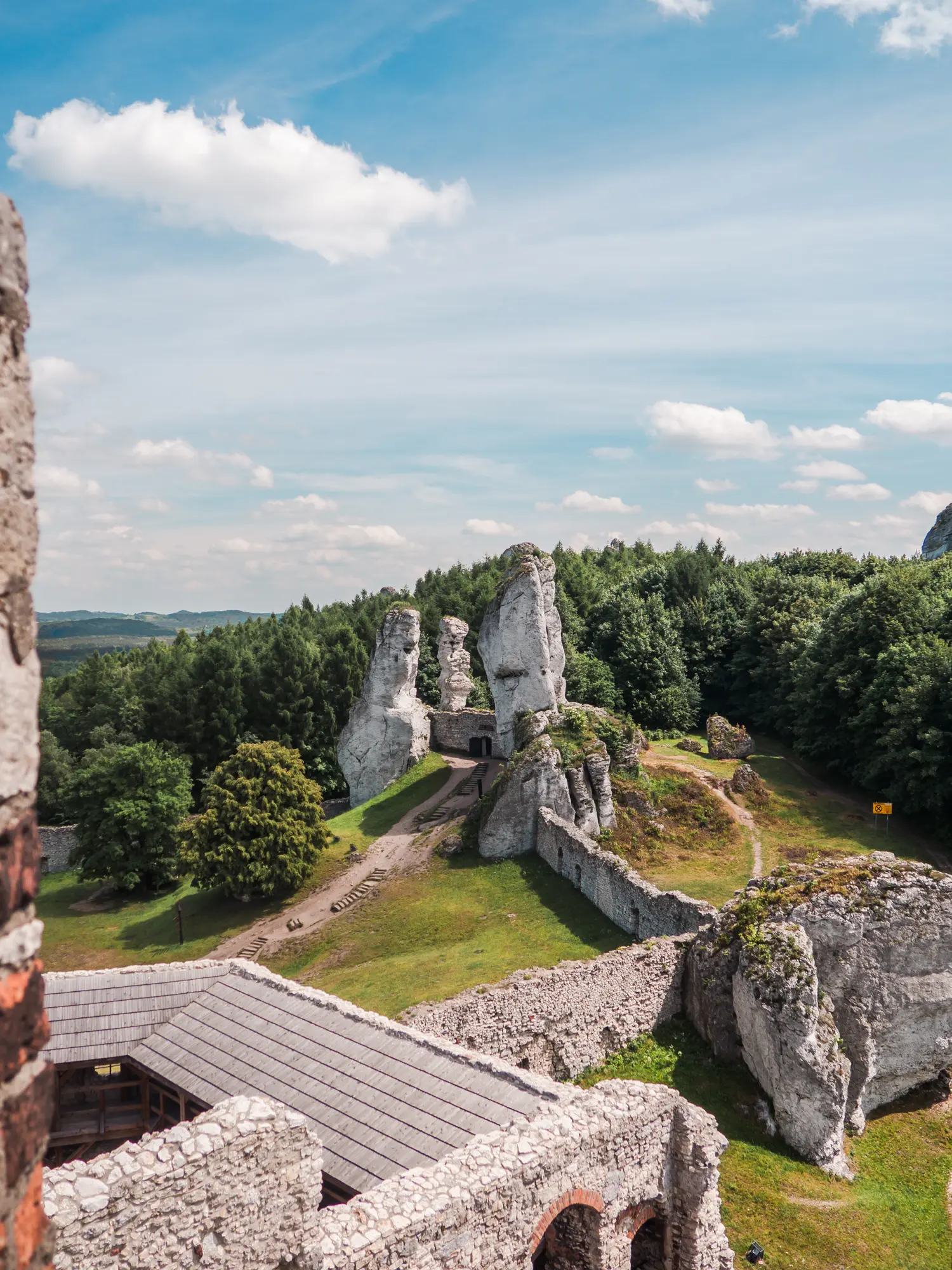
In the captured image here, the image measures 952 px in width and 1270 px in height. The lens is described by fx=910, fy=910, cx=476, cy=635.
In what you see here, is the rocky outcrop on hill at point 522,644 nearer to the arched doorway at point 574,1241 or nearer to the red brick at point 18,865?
the arched doorway at point 574,1241

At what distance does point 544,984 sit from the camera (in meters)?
18.3

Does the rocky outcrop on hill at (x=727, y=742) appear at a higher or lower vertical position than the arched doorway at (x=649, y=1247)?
higher

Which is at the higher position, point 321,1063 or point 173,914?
point 321,1063

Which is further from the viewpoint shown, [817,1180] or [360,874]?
[360,874]

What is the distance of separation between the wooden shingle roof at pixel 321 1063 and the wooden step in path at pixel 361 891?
12.9 m

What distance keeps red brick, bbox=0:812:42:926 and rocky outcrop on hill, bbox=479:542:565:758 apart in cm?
3259

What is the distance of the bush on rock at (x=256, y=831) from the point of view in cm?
3100

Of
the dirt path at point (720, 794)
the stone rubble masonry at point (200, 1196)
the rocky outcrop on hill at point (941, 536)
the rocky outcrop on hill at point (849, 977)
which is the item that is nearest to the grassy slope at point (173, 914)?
the dirt path at point (720, 794)

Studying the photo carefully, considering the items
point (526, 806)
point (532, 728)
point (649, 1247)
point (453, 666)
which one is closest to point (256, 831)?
point (526, 806)

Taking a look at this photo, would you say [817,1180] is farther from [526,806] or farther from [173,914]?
[173,914]

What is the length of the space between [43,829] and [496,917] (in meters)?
28.1

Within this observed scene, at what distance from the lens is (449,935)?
2677 centimetres

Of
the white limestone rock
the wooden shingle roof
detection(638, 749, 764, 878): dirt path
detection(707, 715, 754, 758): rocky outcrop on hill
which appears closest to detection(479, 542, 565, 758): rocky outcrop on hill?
the white limestone rock

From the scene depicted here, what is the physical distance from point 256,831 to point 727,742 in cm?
2211
